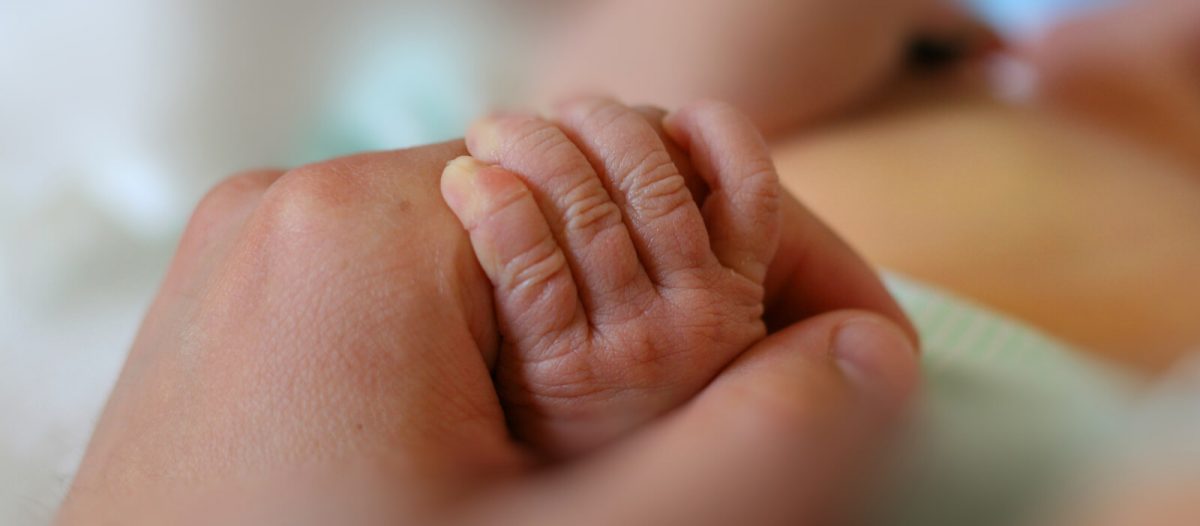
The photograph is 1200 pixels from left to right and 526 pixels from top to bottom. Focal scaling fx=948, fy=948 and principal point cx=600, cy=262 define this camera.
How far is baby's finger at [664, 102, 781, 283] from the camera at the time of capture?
0.43m

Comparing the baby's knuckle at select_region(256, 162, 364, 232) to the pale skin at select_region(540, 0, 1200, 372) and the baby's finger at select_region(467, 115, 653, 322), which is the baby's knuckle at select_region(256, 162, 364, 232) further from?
the pale skin at select_region(540, 0, 1200, 372)

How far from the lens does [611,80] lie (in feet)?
2.58

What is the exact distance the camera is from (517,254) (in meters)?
0.37

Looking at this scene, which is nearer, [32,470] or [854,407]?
[854,407]

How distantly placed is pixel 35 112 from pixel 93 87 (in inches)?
2.0

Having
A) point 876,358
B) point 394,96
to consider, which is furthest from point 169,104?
point 876,358

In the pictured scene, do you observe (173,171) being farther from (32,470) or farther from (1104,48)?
(1104,48)

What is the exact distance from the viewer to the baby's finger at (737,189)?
0.43 meters

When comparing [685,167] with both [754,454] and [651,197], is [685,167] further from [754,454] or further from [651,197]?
[754,454]

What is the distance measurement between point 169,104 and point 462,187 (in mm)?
592

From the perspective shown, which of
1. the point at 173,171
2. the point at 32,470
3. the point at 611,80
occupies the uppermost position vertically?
the point at 611,80

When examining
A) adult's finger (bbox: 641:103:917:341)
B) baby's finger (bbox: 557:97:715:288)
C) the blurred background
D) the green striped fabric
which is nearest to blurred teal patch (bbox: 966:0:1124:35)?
the blurred background

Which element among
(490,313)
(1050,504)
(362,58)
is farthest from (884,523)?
(362,58)

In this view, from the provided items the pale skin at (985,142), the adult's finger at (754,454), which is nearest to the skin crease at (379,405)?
the adult's finger at (754,454)
